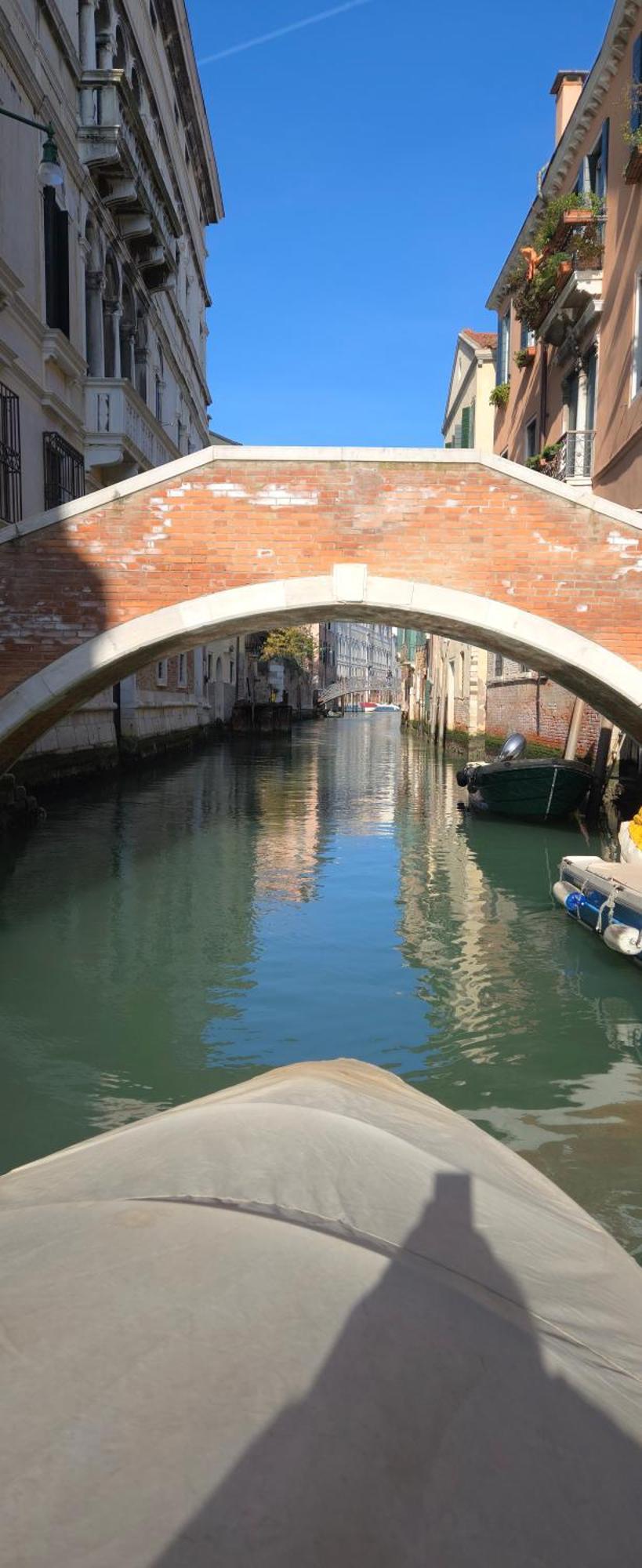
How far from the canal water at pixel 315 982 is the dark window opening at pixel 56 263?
17.4ft

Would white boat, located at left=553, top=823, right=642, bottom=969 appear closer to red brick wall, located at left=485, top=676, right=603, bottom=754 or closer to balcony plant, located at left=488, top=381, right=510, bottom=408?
red brick wall, located at left=485, top=676, right=603, bottom=754

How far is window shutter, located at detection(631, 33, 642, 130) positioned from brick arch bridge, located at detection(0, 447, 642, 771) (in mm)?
4113

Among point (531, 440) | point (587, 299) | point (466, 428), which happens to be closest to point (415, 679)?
point (466, 428)

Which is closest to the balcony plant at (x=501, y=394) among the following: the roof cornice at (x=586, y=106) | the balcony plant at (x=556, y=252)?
the roof cornice at (x=586, y=106)

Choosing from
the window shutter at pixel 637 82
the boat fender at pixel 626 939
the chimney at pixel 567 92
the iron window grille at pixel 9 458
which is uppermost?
the chimney at pixel 567 92

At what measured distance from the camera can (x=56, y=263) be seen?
441 inches

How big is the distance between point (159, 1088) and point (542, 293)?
36.3 feet

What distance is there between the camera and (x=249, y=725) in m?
31.0

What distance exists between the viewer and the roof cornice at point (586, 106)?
9.59 metres

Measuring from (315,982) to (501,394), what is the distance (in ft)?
45.6

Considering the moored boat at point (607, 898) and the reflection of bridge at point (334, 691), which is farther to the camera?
the reflection of bridge at point (334, 691)

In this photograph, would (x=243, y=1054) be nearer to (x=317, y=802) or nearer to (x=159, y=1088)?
(x=159, y=1088)

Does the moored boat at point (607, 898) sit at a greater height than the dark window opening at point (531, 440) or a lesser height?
lesser

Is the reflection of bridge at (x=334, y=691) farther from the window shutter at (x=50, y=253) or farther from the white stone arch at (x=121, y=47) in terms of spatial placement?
the window shutter at (x=50, y=253)
